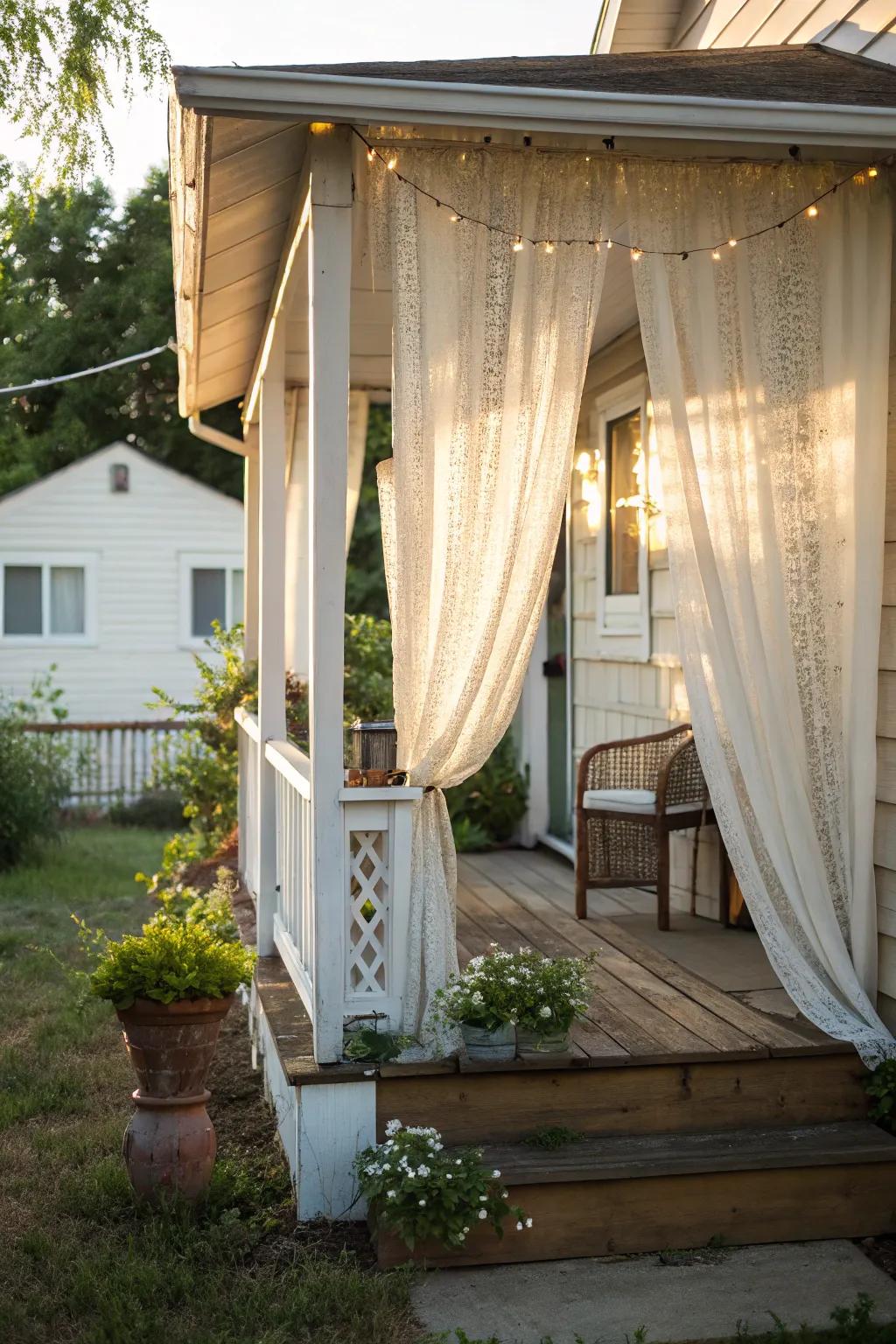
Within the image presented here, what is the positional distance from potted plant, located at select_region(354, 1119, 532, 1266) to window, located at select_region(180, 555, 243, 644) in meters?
14.0

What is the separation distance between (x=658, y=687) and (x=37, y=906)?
4616 mm

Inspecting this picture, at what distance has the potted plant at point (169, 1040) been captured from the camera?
3.92 meters

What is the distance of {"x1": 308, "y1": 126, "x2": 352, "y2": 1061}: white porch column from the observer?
12.7ft

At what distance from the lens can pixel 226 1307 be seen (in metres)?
3.39

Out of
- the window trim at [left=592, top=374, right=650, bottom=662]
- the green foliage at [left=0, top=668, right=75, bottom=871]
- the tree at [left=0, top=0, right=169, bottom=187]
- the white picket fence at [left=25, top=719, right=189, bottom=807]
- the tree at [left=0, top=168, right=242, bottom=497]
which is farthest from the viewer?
the tree at [left=0, top=168, right=242, bottom=497]

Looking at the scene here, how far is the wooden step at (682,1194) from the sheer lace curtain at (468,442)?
0.58 m

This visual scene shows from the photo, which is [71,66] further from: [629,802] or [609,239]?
[629,802]

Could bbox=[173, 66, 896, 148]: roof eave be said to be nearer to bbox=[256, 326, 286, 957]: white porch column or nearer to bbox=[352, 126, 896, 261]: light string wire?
bbox=[352, 126, 896, 261]: light string wire

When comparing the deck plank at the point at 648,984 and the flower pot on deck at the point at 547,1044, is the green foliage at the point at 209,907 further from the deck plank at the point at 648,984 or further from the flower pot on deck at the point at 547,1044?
the flower pot on deck at the point at 547,1044

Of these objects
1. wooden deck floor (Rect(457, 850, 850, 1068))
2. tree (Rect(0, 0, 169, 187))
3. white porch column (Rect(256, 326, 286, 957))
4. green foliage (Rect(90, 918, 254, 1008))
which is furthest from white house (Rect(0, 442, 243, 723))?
green foliage (Rect(90, 918, 254, 1008))

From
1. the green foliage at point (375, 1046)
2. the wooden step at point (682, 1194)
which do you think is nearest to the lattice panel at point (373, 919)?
the green foliage at point (375, 1046)

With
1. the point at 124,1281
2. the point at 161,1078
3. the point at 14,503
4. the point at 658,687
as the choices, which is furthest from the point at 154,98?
the point at 14,503

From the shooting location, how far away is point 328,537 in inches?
155

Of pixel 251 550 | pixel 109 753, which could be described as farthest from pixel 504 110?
pixel 109 753
